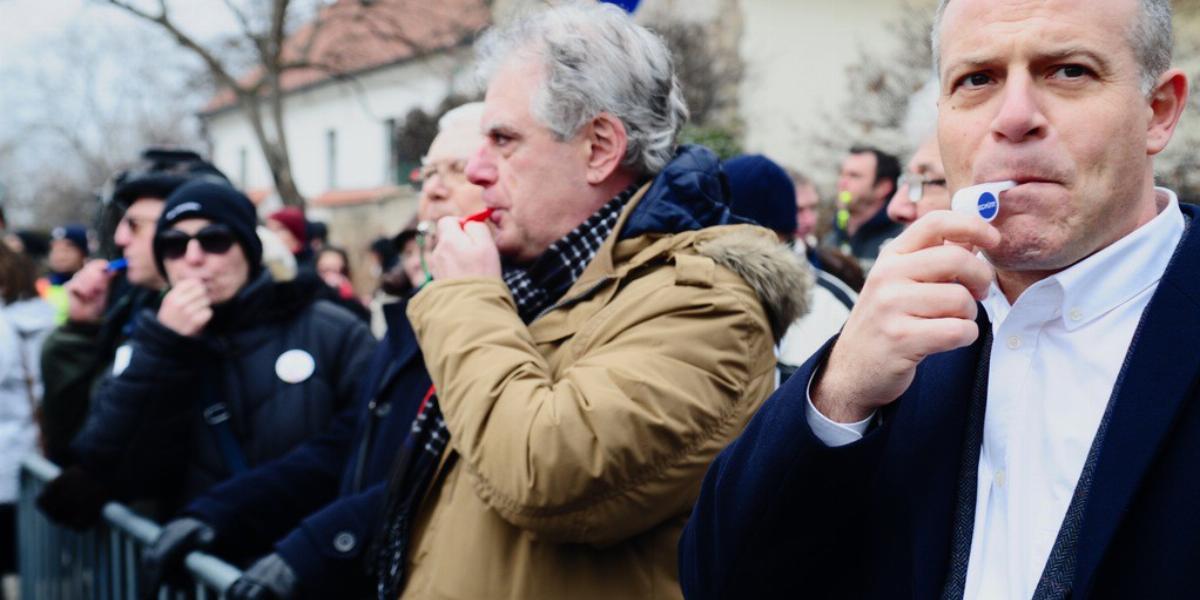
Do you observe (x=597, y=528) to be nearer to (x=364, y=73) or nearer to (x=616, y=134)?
(x=616, y=134)

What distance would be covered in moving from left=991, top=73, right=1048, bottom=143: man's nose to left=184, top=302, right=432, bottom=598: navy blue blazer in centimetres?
171

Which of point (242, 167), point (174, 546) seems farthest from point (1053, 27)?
point (242, 167)

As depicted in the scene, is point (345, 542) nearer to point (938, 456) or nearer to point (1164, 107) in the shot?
point (938, 456)

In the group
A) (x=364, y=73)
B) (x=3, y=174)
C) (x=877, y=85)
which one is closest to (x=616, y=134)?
(x=877, y=85)

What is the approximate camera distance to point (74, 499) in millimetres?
3834

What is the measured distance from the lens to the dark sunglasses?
375cm

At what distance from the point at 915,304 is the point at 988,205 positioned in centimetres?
16

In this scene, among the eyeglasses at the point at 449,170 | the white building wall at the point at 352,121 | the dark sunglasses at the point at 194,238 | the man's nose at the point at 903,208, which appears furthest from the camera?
the white building wall at the point at 352,121

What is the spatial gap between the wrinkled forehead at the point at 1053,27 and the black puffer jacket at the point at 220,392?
8.80ft

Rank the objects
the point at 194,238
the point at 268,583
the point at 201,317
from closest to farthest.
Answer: the point at 268,583 → the point at 201,317 → the point at 194,238

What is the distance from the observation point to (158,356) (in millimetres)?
3498

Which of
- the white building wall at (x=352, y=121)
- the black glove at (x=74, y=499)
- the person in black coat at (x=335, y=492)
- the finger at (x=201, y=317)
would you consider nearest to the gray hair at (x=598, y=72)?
the person in black coat at (x=335, y=492)

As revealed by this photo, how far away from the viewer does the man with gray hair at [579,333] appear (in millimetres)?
2088

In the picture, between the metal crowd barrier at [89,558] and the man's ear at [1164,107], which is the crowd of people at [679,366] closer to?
the man's ear at [1164,107]
